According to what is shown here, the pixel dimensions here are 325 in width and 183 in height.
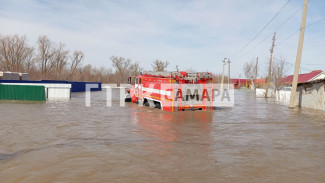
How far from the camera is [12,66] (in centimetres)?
7681

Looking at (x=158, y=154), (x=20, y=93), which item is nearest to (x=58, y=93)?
(x=20, y=93)

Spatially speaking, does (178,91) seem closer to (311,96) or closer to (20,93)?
(311,96)

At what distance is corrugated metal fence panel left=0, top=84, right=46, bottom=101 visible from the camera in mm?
23984

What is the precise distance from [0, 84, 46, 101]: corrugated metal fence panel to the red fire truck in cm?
1114

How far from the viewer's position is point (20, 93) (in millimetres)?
23984

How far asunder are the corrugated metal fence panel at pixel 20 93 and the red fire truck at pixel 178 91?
11.1 meters

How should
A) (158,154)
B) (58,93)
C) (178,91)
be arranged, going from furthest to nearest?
1. (58,93)
2. (178,91)
3. (158,154)

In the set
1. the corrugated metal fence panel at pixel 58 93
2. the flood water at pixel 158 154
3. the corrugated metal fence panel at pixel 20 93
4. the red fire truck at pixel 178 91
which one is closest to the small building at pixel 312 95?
the red fire truck at pixel 178 91

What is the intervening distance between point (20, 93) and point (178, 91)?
15383mm

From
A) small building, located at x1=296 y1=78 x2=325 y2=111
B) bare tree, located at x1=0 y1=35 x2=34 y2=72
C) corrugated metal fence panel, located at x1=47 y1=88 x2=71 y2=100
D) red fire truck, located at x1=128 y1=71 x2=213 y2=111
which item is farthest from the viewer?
bare tree, located at x1=0 y1=35 x2=34 y2=72

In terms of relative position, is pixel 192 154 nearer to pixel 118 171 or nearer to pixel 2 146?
pixel 118 171

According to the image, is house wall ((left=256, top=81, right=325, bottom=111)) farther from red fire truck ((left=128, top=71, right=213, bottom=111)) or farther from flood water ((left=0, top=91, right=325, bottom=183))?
flood water ((left=0, top=91, right=325, bottom=183))

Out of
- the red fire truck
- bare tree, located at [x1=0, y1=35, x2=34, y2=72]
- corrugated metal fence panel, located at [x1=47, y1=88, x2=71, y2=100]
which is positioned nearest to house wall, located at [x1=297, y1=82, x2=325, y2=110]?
the red fire truck

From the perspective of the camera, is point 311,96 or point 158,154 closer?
point 158,154
